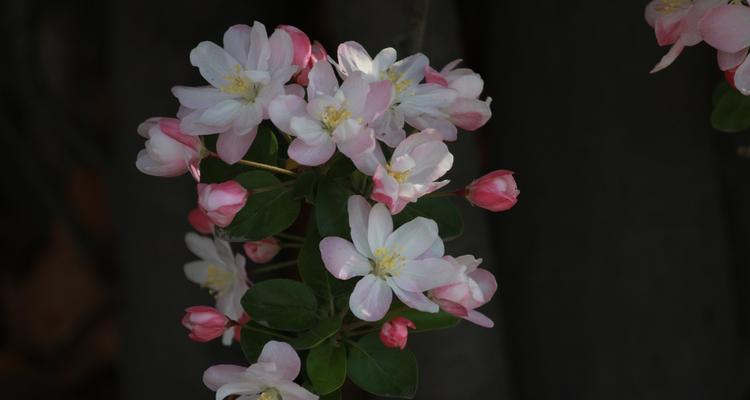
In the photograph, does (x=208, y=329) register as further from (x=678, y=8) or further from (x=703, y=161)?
(x=703, y=161)

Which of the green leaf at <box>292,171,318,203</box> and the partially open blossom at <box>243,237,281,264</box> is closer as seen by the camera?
the green leaf at <box>292,171,318,203</box>

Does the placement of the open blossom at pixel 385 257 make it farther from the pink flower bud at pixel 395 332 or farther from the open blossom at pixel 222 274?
the open blossom at pixel 222 274

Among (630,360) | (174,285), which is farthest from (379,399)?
(174,285)

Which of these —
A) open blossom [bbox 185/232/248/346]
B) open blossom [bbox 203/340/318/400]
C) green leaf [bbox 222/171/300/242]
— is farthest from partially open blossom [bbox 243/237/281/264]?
open blossom [bbox 203/340/318/400]

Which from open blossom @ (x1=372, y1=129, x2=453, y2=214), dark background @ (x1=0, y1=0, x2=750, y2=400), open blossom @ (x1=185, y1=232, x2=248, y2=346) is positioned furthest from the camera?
dark background @ (x1=0, y1=0, x2=750, y2=400)

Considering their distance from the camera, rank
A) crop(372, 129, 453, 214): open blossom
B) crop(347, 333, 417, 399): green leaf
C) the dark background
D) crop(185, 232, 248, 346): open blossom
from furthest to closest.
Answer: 1. the dark background
2. crop(185, 232, 248, 346): open blossom
3. crop(347, 333, 417, 399): green leaf
4. crop(372, 129, 453, 214): open blossom

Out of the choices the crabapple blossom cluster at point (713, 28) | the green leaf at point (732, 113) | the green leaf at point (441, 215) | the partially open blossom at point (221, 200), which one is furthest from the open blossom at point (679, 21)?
the partially open blossom at point (221, 200)

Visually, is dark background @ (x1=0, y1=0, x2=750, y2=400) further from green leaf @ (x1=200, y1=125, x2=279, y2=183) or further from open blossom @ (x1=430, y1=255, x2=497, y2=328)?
open blossom @ (x1=430, y1=255, x2=497, y2=328)

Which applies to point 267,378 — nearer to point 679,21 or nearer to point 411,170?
point 411,170
